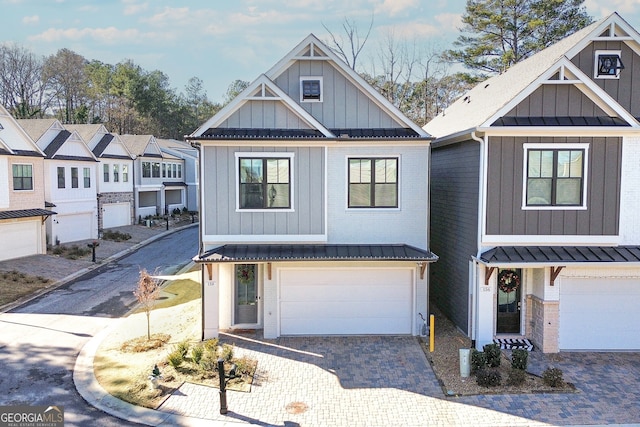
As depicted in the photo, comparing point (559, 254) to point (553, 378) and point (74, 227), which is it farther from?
point (74, 227)

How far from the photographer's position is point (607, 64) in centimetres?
A: 1283

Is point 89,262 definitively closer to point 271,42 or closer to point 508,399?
point 271,42

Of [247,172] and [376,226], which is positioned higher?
[247,172]

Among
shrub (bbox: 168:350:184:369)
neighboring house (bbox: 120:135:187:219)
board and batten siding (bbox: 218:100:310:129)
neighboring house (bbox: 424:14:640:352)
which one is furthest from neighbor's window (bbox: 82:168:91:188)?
neighboring house (bbox: 424:14:640:352)

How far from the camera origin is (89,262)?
82.2 feet

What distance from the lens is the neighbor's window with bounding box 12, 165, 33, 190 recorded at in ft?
78.1

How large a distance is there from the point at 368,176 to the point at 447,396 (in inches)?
254

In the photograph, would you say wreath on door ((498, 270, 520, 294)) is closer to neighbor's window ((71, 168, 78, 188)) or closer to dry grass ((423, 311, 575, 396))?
dry grass ((423, 311, 575, 396))

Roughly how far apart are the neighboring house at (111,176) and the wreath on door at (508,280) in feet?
94.2

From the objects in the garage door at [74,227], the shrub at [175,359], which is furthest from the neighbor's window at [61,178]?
the shrub at [175,359]

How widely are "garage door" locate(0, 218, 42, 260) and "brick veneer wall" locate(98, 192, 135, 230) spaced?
7.83 meters

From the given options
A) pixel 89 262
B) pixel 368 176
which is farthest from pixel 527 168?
pixel 89 262

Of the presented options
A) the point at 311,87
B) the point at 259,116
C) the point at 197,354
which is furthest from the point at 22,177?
the point at 197,354

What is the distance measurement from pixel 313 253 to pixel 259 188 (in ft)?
8.18
